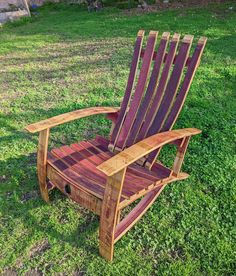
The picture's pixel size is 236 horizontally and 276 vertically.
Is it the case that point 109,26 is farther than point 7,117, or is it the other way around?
point 109,26

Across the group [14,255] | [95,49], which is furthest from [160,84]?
[95,49]

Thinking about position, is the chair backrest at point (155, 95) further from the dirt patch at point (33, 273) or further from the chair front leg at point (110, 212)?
the dirt patch at point (33, 273)

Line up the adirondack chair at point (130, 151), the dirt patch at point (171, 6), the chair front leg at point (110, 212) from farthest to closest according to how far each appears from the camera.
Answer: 1. the dirt patch at point (171, 6)
2. the adirondack chair at point (130, 151)
3. the chair front leg at point (110, 212)

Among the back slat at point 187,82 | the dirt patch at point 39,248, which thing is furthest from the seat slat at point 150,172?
the dirt patch at point 39,248

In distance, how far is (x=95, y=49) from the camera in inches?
253

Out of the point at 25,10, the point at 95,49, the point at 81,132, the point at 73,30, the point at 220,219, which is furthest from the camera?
the point at 25,10

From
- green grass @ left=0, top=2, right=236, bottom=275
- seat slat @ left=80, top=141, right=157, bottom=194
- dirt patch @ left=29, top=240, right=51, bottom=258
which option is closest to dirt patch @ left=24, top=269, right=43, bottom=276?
green grass @ left=0, top=2, right=236, bottom=275

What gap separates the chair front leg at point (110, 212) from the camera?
2.03 meters

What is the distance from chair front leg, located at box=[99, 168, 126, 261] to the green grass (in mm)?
141

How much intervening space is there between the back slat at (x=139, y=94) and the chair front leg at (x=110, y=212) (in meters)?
0.79

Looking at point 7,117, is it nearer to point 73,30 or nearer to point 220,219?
point 220,219

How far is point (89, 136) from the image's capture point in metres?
3.78

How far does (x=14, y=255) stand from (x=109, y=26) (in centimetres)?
641

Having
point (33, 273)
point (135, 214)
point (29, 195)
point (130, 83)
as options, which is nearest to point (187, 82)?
point (130, 83)
